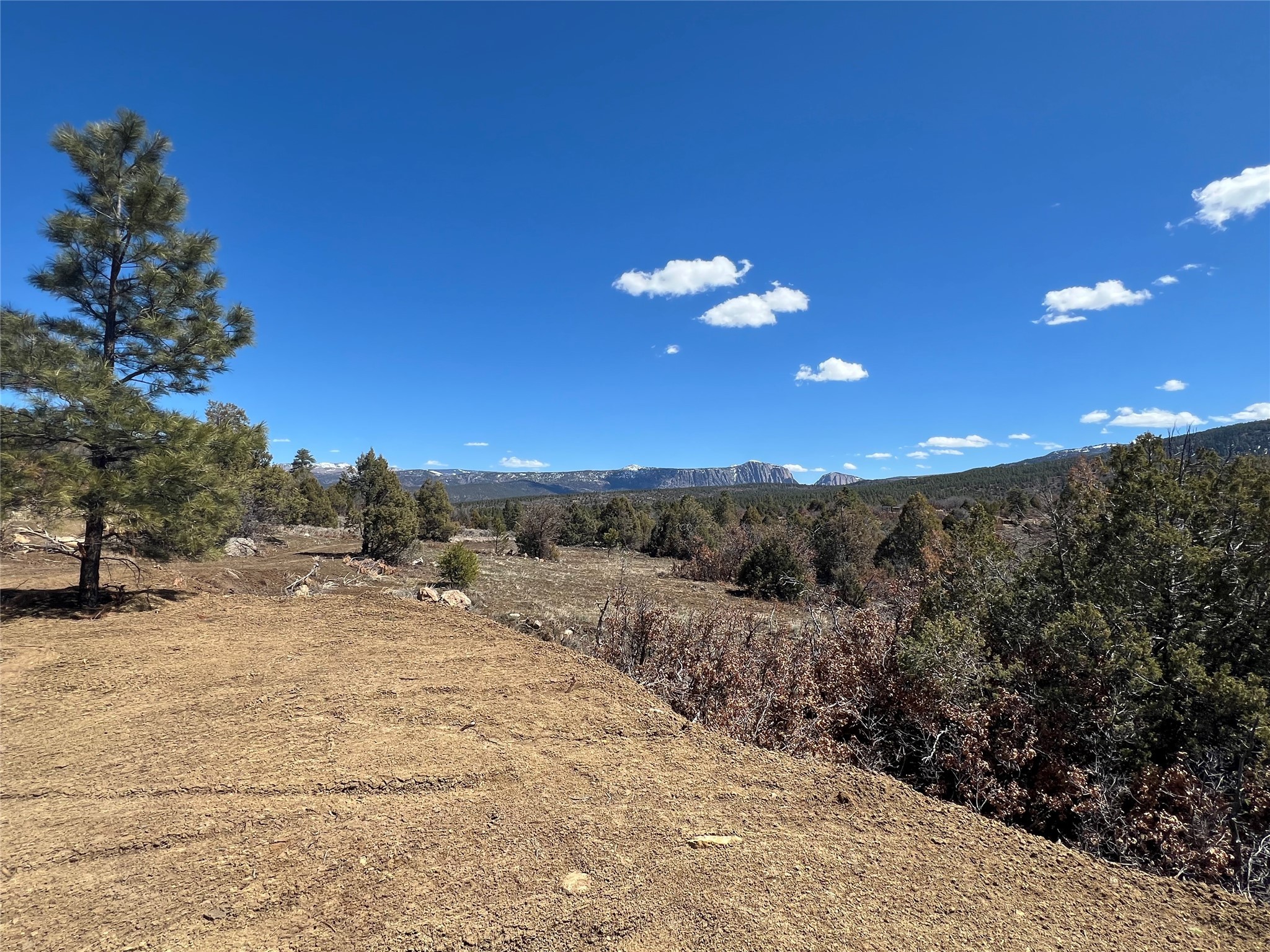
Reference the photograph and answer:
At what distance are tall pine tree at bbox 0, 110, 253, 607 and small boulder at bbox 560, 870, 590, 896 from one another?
216 inches

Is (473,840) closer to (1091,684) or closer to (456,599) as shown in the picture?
(1091,684)

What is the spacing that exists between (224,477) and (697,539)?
26126mm

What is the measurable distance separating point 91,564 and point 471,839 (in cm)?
613

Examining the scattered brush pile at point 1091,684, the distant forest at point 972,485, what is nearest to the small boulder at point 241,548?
the scattered brush pile at point 1091,684

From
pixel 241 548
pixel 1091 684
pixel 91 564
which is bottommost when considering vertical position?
pixel 241 548

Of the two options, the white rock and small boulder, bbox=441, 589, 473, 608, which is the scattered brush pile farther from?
small boulder, bbox=441, 589, 473, 608

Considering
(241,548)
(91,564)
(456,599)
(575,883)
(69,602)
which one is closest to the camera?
(575,883)

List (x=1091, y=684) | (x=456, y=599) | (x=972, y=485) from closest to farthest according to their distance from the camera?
1. (x=1091, y=684)
2. (x=456, y=599)
3. (x=972, y=485)

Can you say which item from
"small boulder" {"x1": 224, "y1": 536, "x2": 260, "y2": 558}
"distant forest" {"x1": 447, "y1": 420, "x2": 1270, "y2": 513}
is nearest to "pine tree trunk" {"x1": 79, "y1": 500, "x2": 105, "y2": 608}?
"small boulder" {"x1": 224, "y1": 536, "x2": 260, "y2": 558}

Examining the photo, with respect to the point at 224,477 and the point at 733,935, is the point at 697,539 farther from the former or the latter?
the point at 733,935

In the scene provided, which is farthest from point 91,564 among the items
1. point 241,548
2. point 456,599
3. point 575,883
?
point 241,548

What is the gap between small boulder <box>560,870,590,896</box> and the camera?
235 centimetres

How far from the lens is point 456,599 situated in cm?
1038

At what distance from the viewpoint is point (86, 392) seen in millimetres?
5176
